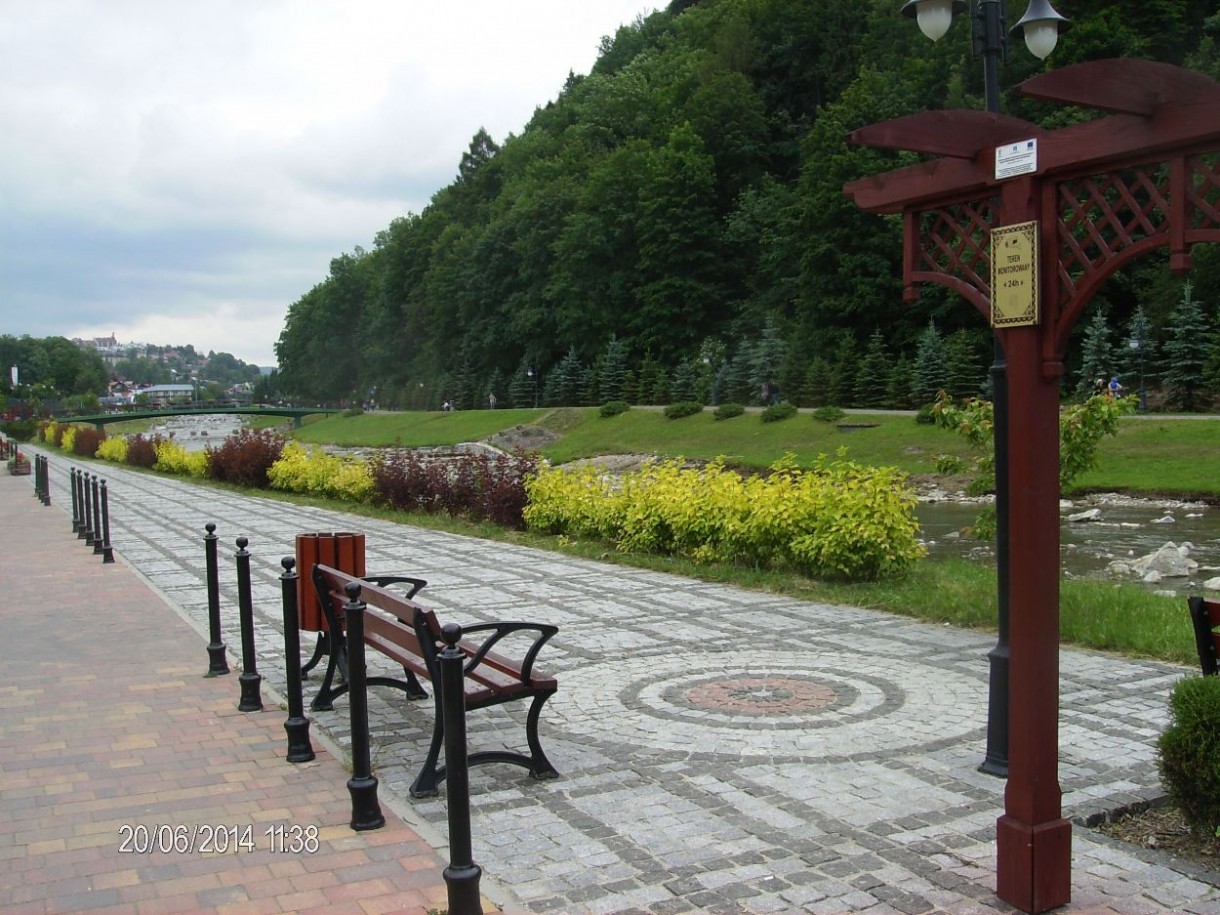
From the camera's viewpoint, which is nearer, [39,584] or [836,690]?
[836,690]

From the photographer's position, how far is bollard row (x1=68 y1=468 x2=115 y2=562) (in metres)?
14.4

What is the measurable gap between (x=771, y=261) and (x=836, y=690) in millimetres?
58515

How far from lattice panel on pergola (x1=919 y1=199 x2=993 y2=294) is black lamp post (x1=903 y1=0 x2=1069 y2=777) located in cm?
61

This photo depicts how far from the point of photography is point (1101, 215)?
12.5 feet

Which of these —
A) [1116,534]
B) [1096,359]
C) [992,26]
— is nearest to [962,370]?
[1096,359]

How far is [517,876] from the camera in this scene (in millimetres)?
4184

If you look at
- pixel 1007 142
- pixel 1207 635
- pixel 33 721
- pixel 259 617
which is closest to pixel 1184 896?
pixel 1207 635

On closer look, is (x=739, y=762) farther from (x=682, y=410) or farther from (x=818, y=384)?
(x=682, y=410)

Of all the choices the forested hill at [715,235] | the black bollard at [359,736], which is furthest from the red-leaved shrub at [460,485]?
the forested hill at [715,235]

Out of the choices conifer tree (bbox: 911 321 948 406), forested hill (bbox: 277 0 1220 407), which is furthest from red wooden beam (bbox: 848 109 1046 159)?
conifer tree (bbox: 911 321 948 406)

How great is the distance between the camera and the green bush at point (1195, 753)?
4.11 meters

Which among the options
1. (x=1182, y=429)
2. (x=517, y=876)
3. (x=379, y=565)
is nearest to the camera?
(x=517, y=876)

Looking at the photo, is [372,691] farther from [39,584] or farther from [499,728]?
[39,584]

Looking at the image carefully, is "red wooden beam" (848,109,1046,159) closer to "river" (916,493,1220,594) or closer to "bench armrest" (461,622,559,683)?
"bench armrest" (461,622,559,683)
